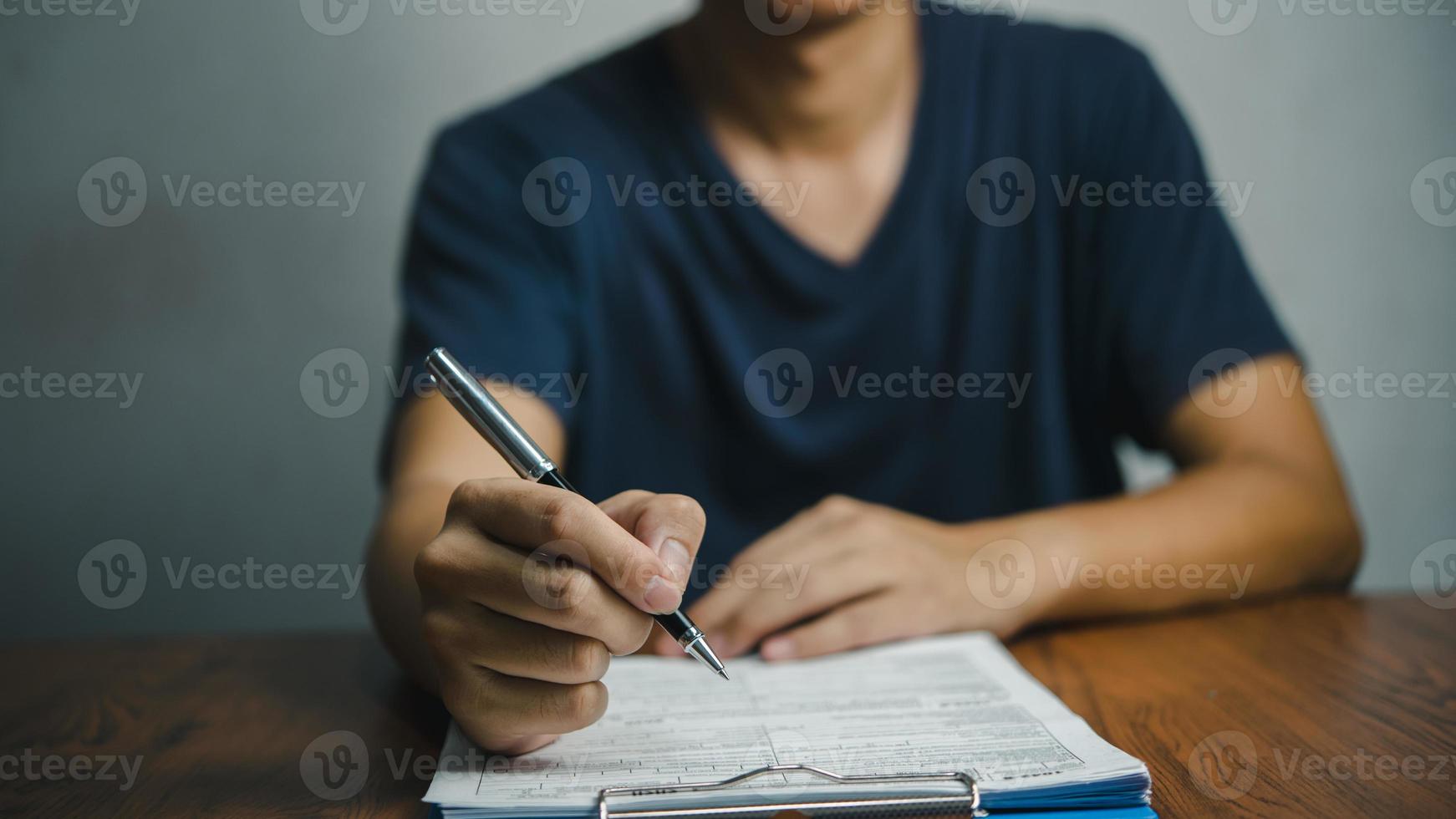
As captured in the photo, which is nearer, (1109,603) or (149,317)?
(1109,603)

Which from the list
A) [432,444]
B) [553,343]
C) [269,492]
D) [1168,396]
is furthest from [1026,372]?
[269,492]

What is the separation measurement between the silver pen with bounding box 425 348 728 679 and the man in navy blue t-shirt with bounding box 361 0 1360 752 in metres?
0.40

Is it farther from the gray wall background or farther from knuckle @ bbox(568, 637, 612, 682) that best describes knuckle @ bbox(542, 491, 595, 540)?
the gray wall background

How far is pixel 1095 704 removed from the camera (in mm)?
599

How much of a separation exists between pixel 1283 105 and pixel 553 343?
123 centimetres

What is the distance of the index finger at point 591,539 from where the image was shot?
0.44 metres

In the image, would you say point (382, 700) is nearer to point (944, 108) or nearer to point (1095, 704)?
point (1095, 704)
